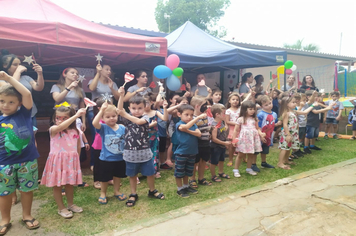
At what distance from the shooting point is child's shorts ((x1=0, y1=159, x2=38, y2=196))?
2.33m

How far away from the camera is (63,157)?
2.71 metres

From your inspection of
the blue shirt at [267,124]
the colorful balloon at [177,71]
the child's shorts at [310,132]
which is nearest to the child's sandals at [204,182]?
the blue shirt at [267,124]

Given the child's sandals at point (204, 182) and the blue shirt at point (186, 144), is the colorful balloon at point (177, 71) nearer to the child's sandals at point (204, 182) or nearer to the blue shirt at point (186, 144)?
the blue shirt at point (186, 144)

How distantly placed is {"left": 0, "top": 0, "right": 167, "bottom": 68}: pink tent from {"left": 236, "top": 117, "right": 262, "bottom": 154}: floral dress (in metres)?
2.02

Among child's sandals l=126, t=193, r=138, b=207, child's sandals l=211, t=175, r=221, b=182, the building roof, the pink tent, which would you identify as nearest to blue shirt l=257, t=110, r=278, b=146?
child's sandals l=211, t=175, r=221, b=182

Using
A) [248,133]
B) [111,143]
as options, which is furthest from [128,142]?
[248,133]

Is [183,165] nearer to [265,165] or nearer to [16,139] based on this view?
[16,139]

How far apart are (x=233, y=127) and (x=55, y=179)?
305 cm

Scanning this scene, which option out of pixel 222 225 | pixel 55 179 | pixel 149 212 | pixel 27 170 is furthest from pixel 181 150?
pixel 27 170

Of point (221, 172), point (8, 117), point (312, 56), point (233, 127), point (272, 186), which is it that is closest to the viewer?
point (8, 117)

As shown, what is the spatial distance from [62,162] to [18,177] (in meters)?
0.43

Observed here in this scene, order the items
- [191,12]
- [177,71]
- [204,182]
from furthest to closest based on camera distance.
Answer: [191,12], [177,71], [204,182]

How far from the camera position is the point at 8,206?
243 cm

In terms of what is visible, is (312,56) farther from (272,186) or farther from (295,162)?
(272,186)
